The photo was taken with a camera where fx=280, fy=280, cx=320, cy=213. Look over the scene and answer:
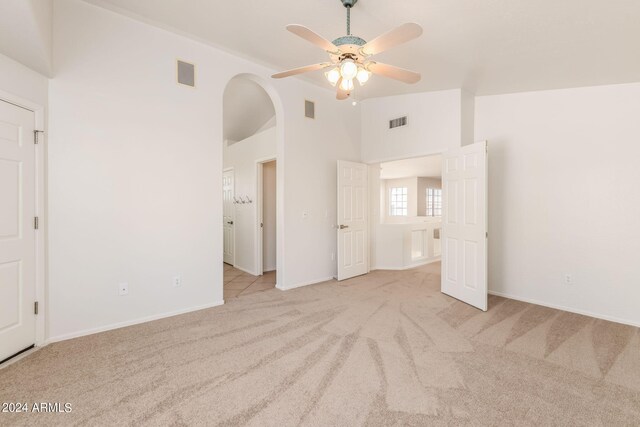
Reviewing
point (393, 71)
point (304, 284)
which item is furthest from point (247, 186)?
point (393, 71)

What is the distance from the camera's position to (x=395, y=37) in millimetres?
1914

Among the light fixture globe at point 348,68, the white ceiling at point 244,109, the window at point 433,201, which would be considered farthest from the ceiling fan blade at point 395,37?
the window at point 433,201

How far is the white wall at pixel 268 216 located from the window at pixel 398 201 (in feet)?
23.4

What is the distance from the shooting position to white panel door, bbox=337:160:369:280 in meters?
4.73

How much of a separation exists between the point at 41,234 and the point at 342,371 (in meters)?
2.87

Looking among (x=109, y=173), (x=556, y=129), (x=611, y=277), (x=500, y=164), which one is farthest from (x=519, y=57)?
(x=109, y=173)

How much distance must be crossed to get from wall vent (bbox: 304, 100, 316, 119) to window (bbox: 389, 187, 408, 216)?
7653mm

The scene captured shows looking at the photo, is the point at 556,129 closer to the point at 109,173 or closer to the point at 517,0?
the point at 517,0

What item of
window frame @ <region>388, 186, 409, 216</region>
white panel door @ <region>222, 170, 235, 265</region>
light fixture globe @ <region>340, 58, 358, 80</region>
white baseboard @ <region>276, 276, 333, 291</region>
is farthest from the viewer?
window frame @ <region>388, 186, 409, 216</region>

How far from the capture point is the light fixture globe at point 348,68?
2.21 m

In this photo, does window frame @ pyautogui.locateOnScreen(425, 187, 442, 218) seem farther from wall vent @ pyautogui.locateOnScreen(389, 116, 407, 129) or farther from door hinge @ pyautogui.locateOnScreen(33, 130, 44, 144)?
door hinge @ pyautogui.locateOnScreen(33, 130, 44, 144)

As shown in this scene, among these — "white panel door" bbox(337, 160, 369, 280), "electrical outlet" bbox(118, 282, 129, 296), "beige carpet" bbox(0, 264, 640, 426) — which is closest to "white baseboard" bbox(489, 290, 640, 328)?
"beige carpet" bbox(0, 264, 640, 426)

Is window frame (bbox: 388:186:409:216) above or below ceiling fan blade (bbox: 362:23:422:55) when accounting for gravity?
below

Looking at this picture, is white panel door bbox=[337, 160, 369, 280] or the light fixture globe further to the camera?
white panel door bbox=[337, 160, 369, 280]
